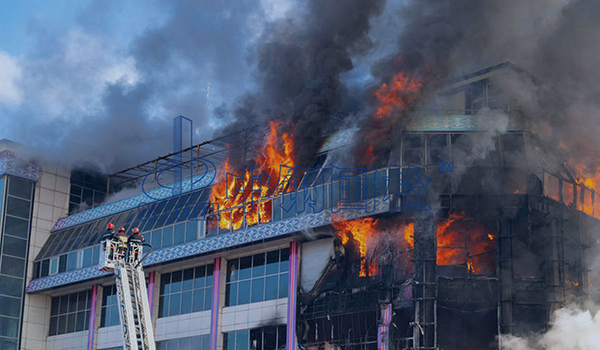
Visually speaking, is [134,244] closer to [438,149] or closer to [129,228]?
[438,149]

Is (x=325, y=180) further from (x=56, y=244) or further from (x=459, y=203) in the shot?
(x=56, y=244)

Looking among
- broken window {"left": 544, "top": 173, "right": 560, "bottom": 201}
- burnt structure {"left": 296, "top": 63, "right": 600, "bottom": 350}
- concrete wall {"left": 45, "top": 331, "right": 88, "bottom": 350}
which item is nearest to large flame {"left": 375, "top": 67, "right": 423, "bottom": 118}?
burnt structure {"left": 296, "top": 63, "right": 600, "bottom": 350}

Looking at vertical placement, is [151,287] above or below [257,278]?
above

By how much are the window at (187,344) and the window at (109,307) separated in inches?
148

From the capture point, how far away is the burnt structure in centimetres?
3044

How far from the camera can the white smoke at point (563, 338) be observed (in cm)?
2977

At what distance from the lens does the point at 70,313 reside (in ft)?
146

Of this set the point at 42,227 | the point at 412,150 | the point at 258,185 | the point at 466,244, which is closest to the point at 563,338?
the point at 466,244

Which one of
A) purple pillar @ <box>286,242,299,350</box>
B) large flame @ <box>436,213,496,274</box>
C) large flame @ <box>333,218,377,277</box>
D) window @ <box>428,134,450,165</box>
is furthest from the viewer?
purple pillar @ <box>286,242,299,350</box>

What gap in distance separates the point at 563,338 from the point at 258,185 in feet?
42.9

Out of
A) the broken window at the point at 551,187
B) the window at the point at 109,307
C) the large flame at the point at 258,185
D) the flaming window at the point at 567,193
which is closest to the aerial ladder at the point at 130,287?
the large flame at the point at 258,185

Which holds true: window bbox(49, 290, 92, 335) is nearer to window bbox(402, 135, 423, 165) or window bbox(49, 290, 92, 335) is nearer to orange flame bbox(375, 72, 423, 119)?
orange flame bbox(375, 72, 423, 119)

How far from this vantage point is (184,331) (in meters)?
38.1

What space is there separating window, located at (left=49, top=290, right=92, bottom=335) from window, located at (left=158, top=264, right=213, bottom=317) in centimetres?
556
